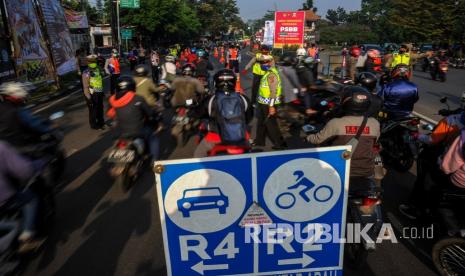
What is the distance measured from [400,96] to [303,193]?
4594mm

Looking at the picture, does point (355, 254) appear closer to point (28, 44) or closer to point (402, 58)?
point (402, 58)

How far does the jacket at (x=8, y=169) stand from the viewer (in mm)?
3461

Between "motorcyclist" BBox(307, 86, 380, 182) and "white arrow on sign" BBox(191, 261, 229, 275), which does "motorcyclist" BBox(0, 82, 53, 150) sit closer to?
"white arrow on sign" BBox(191, 261, 229, 275)

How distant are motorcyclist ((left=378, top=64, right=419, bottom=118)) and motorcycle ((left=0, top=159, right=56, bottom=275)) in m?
5.41

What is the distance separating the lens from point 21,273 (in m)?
3.69

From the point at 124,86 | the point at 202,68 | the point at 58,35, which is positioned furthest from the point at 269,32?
the point at 124,86

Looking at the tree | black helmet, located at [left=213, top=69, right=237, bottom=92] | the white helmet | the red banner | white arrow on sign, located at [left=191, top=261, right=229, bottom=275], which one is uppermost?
the tree

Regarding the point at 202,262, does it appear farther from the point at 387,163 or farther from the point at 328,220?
the point at 387,163

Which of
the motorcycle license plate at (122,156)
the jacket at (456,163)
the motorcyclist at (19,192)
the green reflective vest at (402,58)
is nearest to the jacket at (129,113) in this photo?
the motorcycle license plate at (122,156)

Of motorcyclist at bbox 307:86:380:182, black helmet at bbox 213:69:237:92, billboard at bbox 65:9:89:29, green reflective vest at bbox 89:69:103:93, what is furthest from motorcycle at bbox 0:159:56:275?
billboard at bbox 65:9:89:29

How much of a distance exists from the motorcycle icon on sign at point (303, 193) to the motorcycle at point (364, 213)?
50.8 inches

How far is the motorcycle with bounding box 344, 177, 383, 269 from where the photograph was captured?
11.2 ft

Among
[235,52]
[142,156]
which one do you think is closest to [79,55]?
[235,52]

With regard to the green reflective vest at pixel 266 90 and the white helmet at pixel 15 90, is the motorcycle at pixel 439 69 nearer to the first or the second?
the green reflective vest at pixel 266 90
